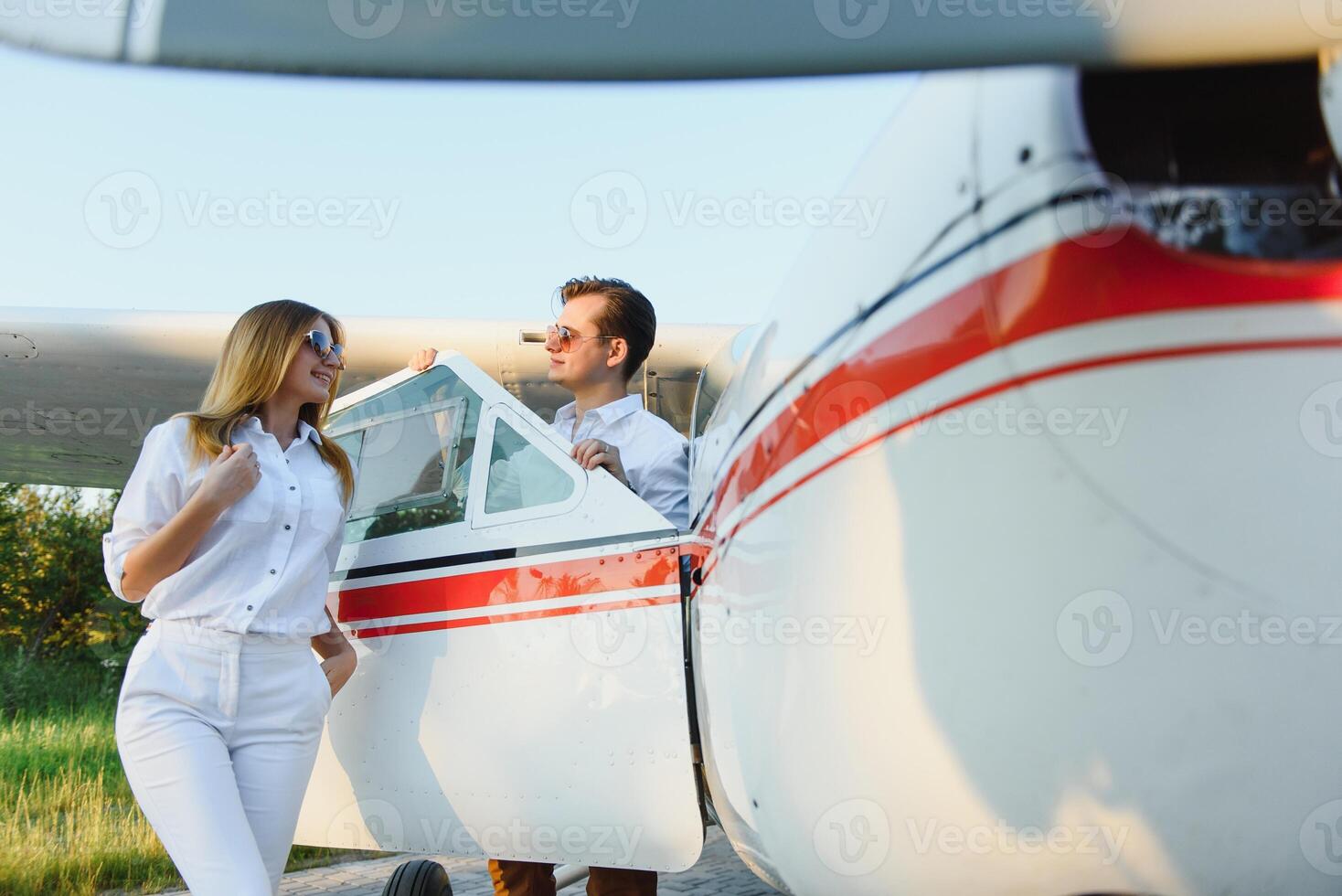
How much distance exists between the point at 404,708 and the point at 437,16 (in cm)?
206

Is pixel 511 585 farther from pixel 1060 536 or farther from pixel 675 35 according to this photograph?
pixel 675 35

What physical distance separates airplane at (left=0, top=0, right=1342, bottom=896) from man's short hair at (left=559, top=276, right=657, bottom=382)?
3.62ft

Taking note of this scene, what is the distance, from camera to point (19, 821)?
5.85 metres

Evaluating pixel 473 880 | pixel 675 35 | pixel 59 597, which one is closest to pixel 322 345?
pixel 675 35

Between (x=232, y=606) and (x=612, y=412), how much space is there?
3.77 feet

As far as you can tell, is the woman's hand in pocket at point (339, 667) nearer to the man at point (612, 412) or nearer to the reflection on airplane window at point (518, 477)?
the reflection on airplane window at point (518, 477)

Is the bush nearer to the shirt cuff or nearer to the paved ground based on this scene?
the paved ground

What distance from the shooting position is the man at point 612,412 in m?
2.76

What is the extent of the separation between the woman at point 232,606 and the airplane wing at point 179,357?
7.72ft

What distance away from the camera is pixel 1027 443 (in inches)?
57.9

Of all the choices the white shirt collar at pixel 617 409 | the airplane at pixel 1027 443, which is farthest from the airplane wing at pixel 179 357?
the airplane at pixel 1027 443

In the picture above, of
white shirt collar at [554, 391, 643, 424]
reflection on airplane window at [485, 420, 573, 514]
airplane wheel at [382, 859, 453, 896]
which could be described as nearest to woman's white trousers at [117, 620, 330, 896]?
reflection on airplane window at [485, 420, 573, 514]

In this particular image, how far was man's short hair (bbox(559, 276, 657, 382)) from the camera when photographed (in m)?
3.08

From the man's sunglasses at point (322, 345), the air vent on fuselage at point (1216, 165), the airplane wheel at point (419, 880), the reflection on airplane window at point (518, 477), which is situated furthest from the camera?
the airplane wheel at point (419, 880)
